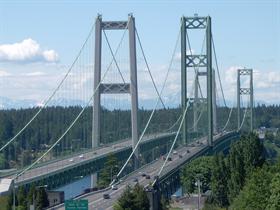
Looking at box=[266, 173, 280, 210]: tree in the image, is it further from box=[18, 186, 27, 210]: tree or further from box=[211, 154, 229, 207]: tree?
box=[211, 154, 229, 207]: tree

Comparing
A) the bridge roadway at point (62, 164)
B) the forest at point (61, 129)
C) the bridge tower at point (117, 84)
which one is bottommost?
the bridge roadway at point (62, 164)

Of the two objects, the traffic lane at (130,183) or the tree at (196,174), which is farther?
the tree at (196,174)

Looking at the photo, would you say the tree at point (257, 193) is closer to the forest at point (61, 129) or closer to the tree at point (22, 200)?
the tree at point (22, 200)

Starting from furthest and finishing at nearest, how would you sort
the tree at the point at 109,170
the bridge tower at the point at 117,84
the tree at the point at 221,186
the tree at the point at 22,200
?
the tree at the point at 109,170
the bridge tower at the point at 117,84
the tree at the point at 221,186
the tree at the point at 22,200

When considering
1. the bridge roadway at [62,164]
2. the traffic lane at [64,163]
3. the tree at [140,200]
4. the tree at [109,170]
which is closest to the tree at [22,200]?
the tree at [140,200]

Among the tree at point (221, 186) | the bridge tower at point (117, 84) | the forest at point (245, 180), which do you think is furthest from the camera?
the bridge tower at point (117, 84)

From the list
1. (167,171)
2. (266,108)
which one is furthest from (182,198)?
(266,108)

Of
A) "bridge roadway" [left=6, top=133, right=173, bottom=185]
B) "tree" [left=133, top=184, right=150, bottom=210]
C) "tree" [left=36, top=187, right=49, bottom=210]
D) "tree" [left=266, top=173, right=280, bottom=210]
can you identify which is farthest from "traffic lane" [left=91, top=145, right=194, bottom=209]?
"tree" [left=266, top=173, right=280, bottom=210]
